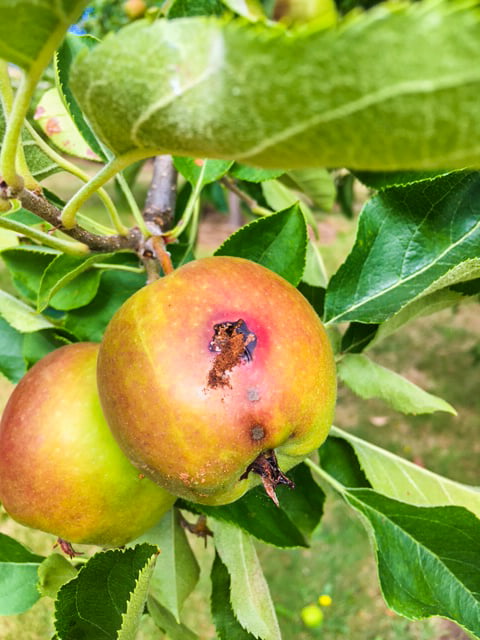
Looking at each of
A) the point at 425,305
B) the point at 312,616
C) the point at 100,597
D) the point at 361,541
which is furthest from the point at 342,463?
the point at 361,541

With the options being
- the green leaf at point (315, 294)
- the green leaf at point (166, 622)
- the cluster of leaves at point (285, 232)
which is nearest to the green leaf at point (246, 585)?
the cluster of leaves at point (285, 232)

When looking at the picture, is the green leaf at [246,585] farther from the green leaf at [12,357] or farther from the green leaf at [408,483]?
the green leaf at [12,357]

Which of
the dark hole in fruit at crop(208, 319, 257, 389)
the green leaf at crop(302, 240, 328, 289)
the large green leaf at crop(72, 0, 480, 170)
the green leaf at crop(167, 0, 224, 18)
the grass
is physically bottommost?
the grass

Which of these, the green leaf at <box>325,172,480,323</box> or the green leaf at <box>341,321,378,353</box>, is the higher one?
the green leaf at <box>325,172,480,323</box>

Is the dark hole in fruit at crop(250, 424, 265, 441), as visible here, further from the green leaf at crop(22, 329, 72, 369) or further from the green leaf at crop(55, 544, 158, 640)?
the green leaf at crop(22, 329, 72, 369)

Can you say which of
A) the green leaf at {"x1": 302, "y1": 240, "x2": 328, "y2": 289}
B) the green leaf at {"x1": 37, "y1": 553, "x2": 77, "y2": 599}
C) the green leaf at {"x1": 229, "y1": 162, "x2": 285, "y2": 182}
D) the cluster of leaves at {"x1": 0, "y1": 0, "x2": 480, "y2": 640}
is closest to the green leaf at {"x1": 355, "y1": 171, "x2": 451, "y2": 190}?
the cluster of leaves at {"x1": 0, "y1": 0, "x2": 480, "y2": 640}

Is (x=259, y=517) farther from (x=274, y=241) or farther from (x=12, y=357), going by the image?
(x=12, y=357)
